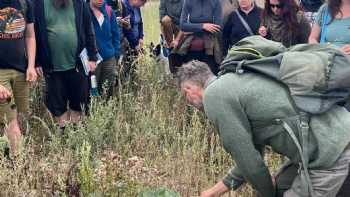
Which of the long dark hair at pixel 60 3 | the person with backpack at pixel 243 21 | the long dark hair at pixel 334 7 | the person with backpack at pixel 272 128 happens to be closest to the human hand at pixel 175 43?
the person with backpack at pixel 243 21

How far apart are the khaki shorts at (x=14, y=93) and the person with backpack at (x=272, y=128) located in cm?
222

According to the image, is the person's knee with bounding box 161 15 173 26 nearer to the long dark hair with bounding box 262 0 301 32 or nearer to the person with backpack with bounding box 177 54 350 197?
the long dark hair with bounding box 262 0 301 32

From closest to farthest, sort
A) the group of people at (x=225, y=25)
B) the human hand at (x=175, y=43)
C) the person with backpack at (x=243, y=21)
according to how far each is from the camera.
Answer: the group of people at (x=225, y=25) < the person with backpack at (x=243, y=21) < the human hand at (x=175, y=43)

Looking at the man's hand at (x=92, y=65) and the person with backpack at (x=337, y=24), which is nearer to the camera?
the person with backpack at (x=337, y=24)

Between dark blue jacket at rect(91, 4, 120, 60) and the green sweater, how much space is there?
2.95m

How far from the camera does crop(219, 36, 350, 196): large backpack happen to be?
2885mm

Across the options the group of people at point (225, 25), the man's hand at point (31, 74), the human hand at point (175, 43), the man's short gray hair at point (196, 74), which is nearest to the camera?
the man's short gray hair at point (196, 74)

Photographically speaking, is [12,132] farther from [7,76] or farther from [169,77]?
[169,77]

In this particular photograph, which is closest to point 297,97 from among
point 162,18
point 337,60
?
point 337,60

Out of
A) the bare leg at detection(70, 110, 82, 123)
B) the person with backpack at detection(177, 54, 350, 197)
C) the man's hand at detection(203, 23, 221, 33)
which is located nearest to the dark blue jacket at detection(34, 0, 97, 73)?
the bare leg at detection(70, 110, 82, 123)

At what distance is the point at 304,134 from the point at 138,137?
2.08m

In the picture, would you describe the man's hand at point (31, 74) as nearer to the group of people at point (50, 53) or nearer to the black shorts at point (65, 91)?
the group of people at point (50, 53)

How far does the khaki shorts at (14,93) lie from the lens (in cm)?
465

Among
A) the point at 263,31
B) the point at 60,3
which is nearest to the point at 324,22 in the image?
the point at 263,31
